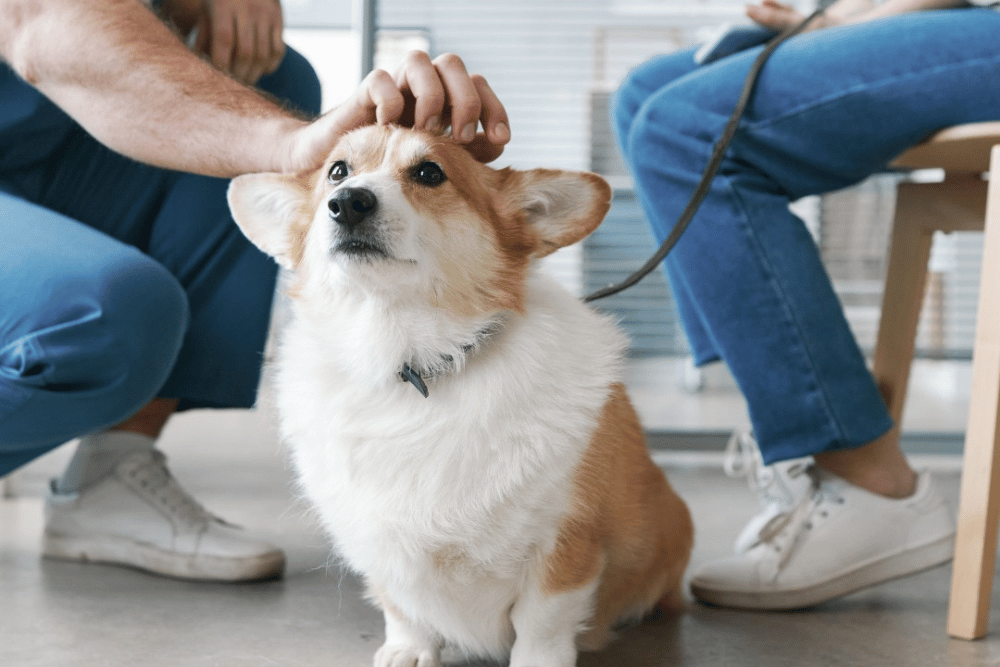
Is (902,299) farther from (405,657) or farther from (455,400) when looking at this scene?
(405,657)

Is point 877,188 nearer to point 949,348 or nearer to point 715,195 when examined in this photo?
point 949,348

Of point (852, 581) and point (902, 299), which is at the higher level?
point (902, 299)

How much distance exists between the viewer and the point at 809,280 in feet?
4.40

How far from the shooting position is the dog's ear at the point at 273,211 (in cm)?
113

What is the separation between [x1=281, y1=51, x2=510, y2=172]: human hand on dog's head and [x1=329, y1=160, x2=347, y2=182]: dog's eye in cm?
4

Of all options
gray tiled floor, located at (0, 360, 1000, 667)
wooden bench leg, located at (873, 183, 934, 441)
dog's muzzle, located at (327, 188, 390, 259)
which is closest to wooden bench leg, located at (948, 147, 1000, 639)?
gray tiled floor, located at (0, 360, 1000, 667)

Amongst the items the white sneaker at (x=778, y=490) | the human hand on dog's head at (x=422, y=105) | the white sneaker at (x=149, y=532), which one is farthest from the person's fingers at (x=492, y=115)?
the white sneaker at (x=149, y=532)

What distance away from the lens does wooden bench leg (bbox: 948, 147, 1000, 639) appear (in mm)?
1160

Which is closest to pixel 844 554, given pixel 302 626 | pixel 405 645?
pixel 405 645

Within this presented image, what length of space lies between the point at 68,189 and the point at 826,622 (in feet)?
4.46

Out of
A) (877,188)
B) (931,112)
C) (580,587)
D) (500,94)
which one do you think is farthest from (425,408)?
(877,188)

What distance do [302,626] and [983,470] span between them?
0.92 metres

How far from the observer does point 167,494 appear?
1542mm

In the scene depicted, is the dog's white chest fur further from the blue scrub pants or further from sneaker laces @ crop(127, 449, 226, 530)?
sneaker laces @ crop(127, 449, 226, 530)
